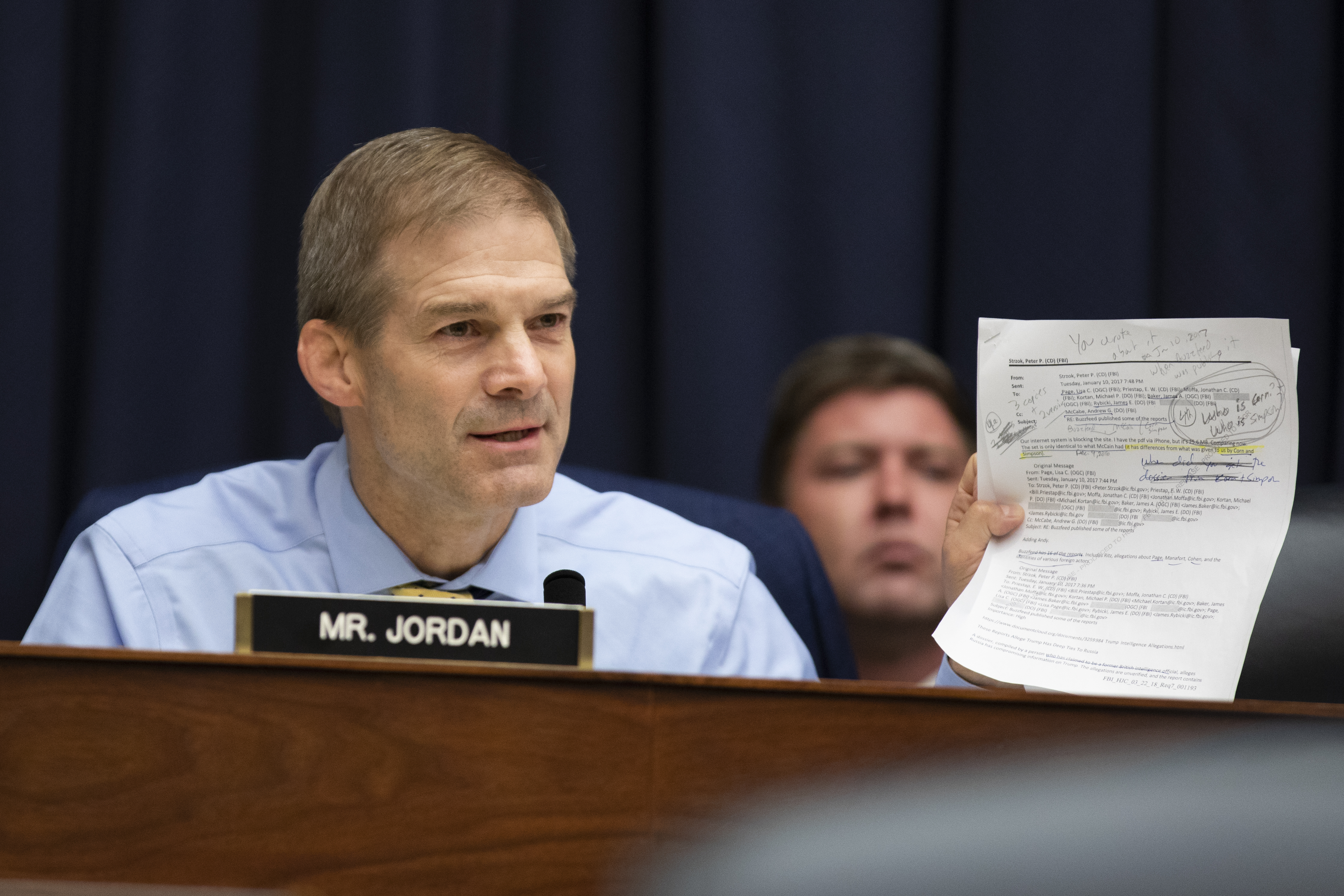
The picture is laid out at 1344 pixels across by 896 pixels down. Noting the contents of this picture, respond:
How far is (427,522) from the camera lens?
51.3 inches

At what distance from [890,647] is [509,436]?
85cm

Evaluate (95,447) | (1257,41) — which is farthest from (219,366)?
(1257,41)

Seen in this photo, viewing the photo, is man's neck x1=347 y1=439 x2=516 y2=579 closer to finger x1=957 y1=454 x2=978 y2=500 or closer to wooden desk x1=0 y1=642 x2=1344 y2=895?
finger x1=957 y1=454 x2=978 y2=500

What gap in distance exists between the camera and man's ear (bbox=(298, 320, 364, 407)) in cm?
134

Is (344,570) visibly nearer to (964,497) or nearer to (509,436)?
(509,436)

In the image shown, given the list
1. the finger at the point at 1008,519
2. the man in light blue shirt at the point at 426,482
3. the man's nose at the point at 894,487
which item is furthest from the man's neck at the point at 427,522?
the man's nose at the point at 894,487

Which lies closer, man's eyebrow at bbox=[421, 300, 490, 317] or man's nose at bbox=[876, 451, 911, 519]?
man's eyebrow at bbox=[421, 300, 490, 317]

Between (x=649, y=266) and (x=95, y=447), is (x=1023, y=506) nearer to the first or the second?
(x=649, y=266)

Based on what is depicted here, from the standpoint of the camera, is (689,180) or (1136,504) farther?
(689,180)

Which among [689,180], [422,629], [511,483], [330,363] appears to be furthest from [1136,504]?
[689,180]

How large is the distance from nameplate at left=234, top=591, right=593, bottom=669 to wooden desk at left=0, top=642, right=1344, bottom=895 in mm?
34

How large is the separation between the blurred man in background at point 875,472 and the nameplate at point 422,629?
3.76 ft

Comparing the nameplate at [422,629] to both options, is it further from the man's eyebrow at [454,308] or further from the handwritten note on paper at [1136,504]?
the man's eyebrow at [454,308]

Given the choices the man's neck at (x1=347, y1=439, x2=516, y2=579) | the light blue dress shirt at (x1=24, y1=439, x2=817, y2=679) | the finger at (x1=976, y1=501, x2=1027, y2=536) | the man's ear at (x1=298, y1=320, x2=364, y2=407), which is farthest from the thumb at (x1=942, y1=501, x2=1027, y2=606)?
the man's ear at (x1=298, y1=320, x2=364, y2=407)
